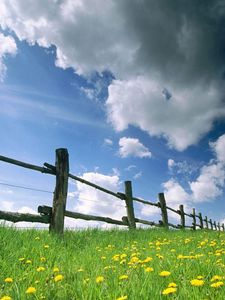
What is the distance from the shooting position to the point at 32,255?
Result: 5.00 meters

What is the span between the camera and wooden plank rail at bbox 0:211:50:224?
641 cm

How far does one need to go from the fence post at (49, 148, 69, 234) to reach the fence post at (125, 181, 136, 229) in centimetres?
396

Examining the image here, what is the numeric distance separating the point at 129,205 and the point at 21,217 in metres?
5.26

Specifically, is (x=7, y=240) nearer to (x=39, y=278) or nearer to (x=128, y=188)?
(x=39, y=278)

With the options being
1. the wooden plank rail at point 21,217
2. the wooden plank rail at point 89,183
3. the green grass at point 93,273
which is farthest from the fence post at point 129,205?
the green grass at point 93,273

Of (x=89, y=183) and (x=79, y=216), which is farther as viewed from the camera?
(x=89, y=183)

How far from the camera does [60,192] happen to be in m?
7.58

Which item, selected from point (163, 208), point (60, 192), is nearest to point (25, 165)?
point (60, 192)

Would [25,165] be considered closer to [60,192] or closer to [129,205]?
[60,192]

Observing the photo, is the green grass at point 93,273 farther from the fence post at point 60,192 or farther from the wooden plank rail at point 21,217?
the fence post at point 60,192

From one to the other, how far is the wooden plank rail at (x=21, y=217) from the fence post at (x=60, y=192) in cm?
20

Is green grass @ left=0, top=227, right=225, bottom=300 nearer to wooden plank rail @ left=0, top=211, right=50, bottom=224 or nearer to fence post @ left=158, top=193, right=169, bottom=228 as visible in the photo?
wooden plank rail @ left=0, top=211, right=50, bottom=224

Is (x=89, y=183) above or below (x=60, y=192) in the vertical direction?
above

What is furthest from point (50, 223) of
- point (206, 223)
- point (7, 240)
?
point (206, 223)
